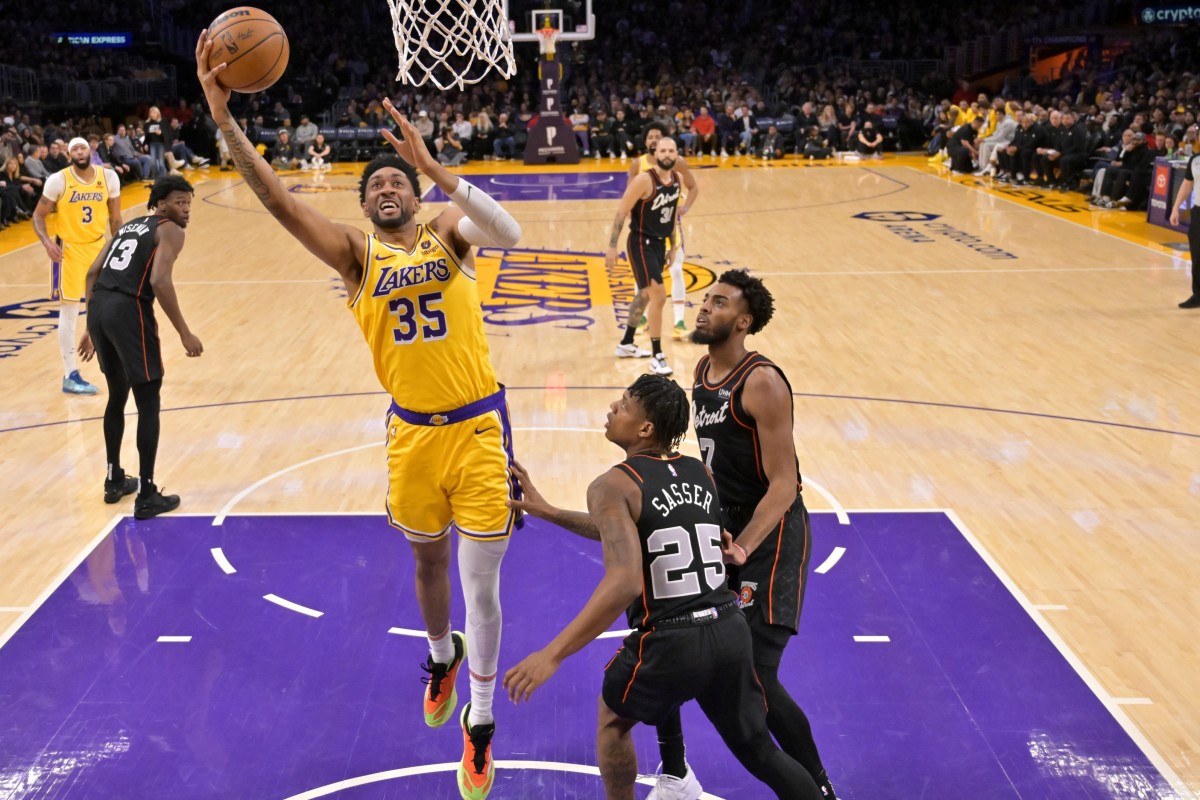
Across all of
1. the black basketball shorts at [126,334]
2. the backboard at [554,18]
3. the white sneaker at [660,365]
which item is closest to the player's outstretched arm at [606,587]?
the black basketball shorts at [126,334]

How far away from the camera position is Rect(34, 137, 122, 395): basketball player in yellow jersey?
879 cm

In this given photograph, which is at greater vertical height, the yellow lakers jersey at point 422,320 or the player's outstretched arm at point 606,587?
the yellow lakers jersey at point 422,320

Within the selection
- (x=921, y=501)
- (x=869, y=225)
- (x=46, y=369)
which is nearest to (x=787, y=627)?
(x=921, y=501)

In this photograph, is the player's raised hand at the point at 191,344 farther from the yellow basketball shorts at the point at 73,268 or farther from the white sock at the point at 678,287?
the white sock at the point at 678,287

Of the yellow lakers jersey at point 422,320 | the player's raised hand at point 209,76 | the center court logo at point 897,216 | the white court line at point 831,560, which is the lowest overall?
the center court logo at point 897,216

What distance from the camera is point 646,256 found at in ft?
31.0

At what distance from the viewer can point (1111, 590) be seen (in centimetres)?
557

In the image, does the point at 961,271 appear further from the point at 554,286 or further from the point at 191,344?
the point at 191,344

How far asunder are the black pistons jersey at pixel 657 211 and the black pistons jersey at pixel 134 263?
12.9ft

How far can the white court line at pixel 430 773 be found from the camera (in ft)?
13.4

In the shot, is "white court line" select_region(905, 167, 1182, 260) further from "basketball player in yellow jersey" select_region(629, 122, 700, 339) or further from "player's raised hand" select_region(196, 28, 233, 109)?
"player's raised hand" select_region(196, 28, 233, 109)

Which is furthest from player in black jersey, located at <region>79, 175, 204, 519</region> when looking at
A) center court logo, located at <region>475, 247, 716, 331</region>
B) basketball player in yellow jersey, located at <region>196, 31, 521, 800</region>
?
center court logo, located at <region>475, 247, 716, 331</region>

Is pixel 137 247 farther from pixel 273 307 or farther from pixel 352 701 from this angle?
pixel 273 307

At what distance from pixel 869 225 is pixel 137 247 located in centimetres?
1200
